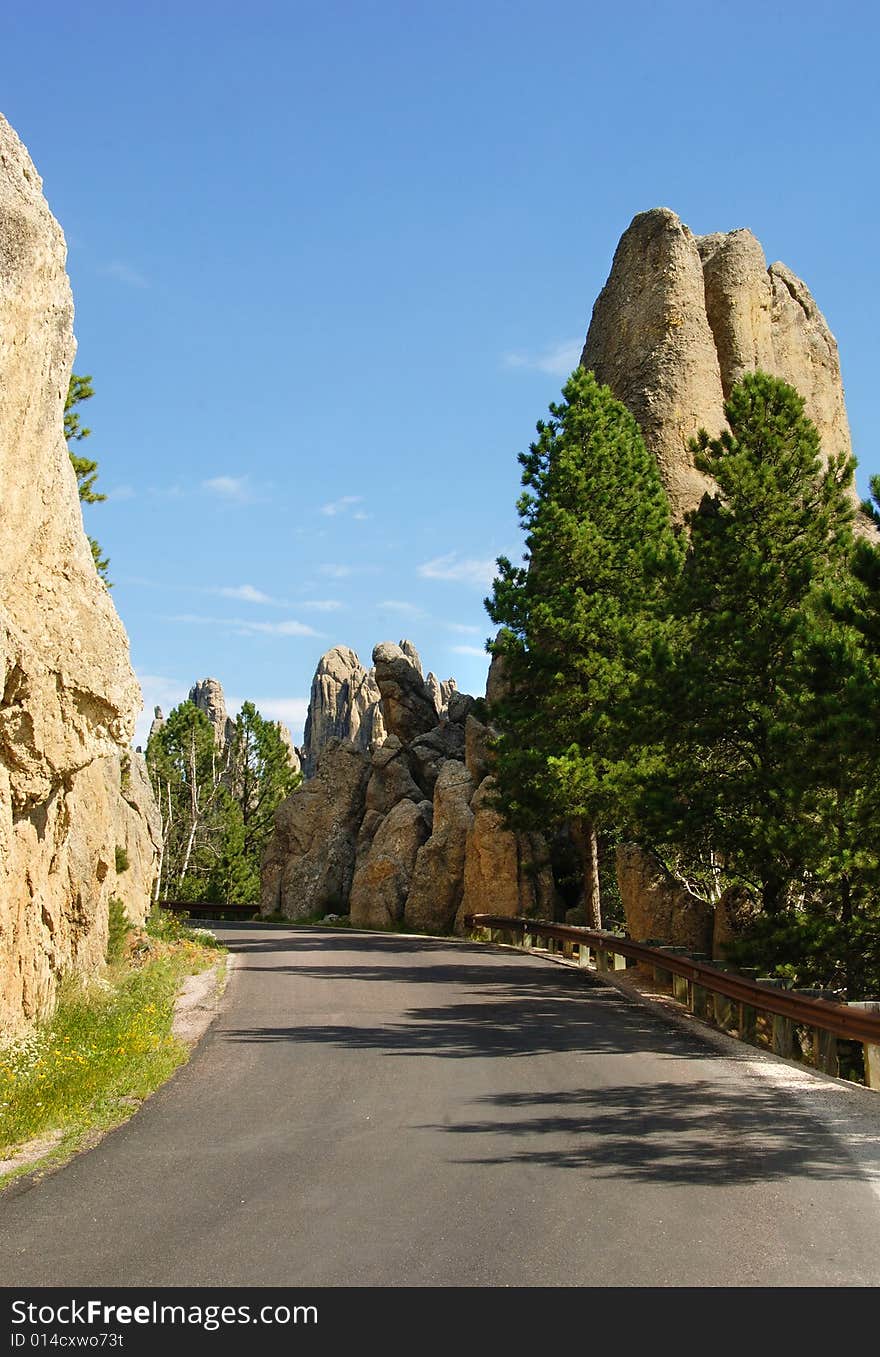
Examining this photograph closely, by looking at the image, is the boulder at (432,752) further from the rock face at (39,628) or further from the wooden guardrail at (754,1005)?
the rock face at (39,628)

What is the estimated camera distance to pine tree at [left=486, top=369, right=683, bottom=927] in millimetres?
29703

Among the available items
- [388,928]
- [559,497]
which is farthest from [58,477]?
[388,928]

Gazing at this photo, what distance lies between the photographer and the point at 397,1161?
808cm

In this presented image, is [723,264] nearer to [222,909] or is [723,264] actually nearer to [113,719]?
[222,909]

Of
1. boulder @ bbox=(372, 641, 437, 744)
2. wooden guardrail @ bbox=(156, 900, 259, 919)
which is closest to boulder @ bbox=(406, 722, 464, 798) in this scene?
boulder @ bbox=(372, 641, 437, 744)

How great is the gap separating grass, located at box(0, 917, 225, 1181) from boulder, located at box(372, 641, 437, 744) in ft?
110

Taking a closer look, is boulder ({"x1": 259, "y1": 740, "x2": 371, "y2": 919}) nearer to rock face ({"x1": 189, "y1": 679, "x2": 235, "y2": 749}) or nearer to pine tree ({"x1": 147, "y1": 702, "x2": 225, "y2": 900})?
pine tree ({"x1": 147, "y1": 702, "x2": 225, "y2": 900})

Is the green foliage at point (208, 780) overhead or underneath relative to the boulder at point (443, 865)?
overhead

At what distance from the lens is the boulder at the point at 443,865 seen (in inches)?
1590

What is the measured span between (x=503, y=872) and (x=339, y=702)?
95.7 metres

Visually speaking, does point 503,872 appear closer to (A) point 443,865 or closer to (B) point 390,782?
(A) point 443,865

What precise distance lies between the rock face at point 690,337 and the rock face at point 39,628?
33.9 m

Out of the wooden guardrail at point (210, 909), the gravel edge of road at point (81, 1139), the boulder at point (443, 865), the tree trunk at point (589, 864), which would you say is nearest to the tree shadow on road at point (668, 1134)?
the gravel edge of road at point (81, 1139)
